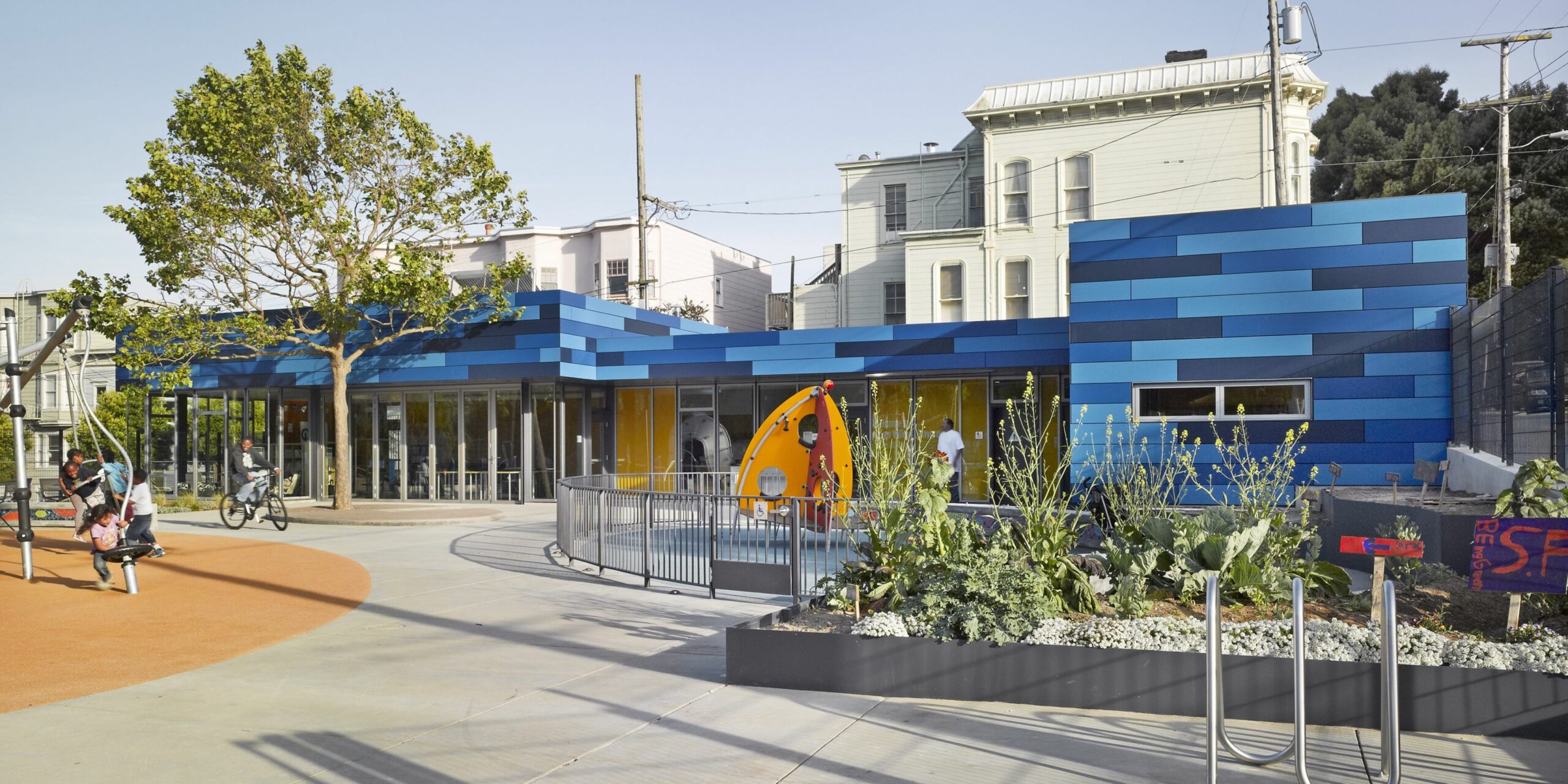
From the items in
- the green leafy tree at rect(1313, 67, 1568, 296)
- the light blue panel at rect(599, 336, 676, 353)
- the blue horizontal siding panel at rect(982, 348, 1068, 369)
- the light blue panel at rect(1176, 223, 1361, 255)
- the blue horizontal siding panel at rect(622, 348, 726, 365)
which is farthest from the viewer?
the green leafy tree at rect(1313, 67, 1568, 296)

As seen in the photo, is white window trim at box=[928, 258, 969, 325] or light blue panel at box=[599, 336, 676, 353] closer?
light blue panel at box=[599, 336, 676, 353]

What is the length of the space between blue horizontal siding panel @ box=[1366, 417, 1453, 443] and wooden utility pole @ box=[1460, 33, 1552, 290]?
14.4 meters

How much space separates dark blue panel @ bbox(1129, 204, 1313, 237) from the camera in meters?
18.1

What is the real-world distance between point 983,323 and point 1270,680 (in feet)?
56.1

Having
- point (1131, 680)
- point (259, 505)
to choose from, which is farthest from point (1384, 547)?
point (259, 505)

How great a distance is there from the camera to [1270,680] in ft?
20.7

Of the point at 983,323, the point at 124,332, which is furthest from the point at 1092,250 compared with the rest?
the point at 124,332

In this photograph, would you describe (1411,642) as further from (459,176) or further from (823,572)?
(459,176)

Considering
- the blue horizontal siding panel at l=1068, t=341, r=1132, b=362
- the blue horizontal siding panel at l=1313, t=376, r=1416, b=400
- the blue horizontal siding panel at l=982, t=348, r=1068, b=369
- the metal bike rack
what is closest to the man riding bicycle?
the blue horizontal siding panel at l=982, t=348, r=1068, b=369

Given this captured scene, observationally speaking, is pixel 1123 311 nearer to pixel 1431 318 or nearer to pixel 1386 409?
pixel 1386 409

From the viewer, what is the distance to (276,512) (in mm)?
20641

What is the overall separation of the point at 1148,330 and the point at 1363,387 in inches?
135

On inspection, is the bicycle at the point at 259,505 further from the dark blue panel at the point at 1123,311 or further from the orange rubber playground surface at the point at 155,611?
the dark blue panel at the point at 1123,311

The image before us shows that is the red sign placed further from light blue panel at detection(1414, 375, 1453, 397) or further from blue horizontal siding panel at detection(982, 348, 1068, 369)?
blue horizontal siding panel at detection(982, 348, 1068, 369)
